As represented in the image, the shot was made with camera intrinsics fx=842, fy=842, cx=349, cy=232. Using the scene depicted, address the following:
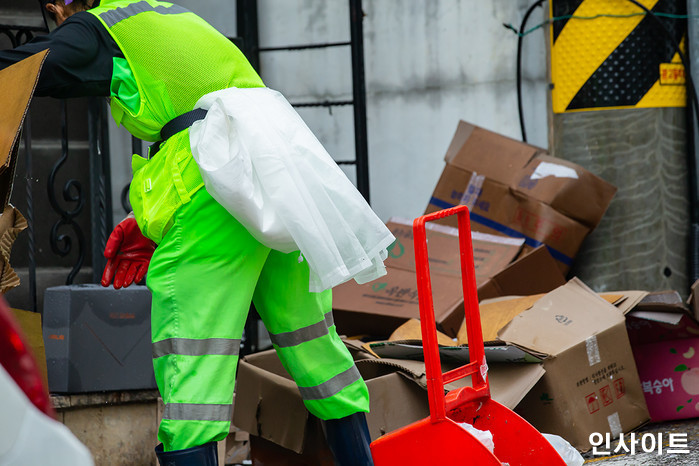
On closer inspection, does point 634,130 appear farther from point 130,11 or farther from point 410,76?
point 130,11

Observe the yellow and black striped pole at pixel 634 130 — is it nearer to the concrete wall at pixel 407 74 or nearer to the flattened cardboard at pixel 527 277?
the concrete wall at pixel 407 74

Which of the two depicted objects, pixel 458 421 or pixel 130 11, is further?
pixel 458 421

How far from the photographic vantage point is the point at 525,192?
3811mm

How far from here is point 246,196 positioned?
1896 mm

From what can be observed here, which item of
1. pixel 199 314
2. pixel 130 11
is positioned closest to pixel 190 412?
pixel 199 314

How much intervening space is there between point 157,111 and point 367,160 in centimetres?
228

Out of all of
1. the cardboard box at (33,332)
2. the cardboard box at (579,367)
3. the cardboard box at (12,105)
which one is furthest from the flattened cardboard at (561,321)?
the cardboard box at (12,105)

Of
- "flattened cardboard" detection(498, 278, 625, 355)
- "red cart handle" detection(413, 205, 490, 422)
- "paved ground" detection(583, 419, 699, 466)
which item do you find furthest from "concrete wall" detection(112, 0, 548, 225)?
"red cart handle" detection(413, 205, 490, 422)

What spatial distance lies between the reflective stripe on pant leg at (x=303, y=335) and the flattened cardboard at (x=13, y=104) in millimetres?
656

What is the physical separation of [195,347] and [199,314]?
0.25 ft

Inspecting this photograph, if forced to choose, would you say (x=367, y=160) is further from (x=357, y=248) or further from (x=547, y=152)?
(x=357, y=248)

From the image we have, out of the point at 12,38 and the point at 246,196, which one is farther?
the point at 12,38

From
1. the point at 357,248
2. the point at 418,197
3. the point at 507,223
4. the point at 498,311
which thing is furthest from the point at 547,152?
the point at 357,248

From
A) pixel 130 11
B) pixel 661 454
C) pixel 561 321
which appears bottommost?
pixel 661 454
